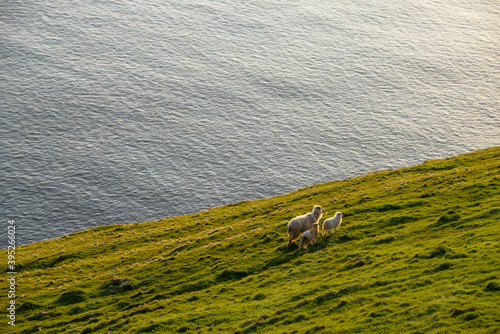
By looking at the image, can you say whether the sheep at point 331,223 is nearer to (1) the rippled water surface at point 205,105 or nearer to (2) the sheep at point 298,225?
(2) the sheep at point 298,225

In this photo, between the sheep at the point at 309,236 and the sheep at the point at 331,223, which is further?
the sheep at the point at 331,223

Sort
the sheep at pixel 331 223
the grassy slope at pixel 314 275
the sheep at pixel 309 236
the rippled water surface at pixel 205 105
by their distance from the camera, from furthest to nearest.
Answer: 1. the rippled water surface at pixel 205 105
2. the sheep at pixel 331 223
3. the sheep at pixel 309 236
4. the grassy slope at pixel 314 275

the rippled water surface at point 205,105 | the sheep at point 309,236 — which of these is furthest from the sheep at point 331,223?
the rippled water surface at point 205,105

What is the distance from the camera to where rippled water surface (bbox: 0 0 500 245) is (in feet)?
357

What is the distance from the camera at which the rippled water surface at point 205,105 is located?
108938mm

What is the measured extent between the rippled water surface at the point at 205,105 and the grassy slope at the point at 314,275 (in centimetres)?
5414

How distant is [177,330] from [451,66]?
169 meters

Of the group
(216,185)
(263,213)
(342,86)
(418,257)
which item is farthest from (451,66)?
(418,257)

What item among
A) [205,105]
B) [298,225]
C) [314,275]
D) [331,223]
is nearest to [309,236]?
[298,225]

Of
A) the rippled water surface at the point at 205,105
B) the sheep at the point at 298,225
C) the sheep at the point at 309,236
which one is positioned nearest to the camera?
the sheep at the point at 309,236

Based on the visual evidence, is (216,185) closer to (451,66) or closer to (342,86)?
(342,86)

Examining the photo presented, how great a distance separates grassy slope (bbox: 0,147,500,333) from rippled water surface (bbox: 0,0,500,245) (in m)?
54.1

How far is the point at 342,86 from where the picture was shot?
158375 millimetres

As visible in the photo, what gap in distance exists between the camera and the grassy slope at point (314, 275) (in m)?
24.6
